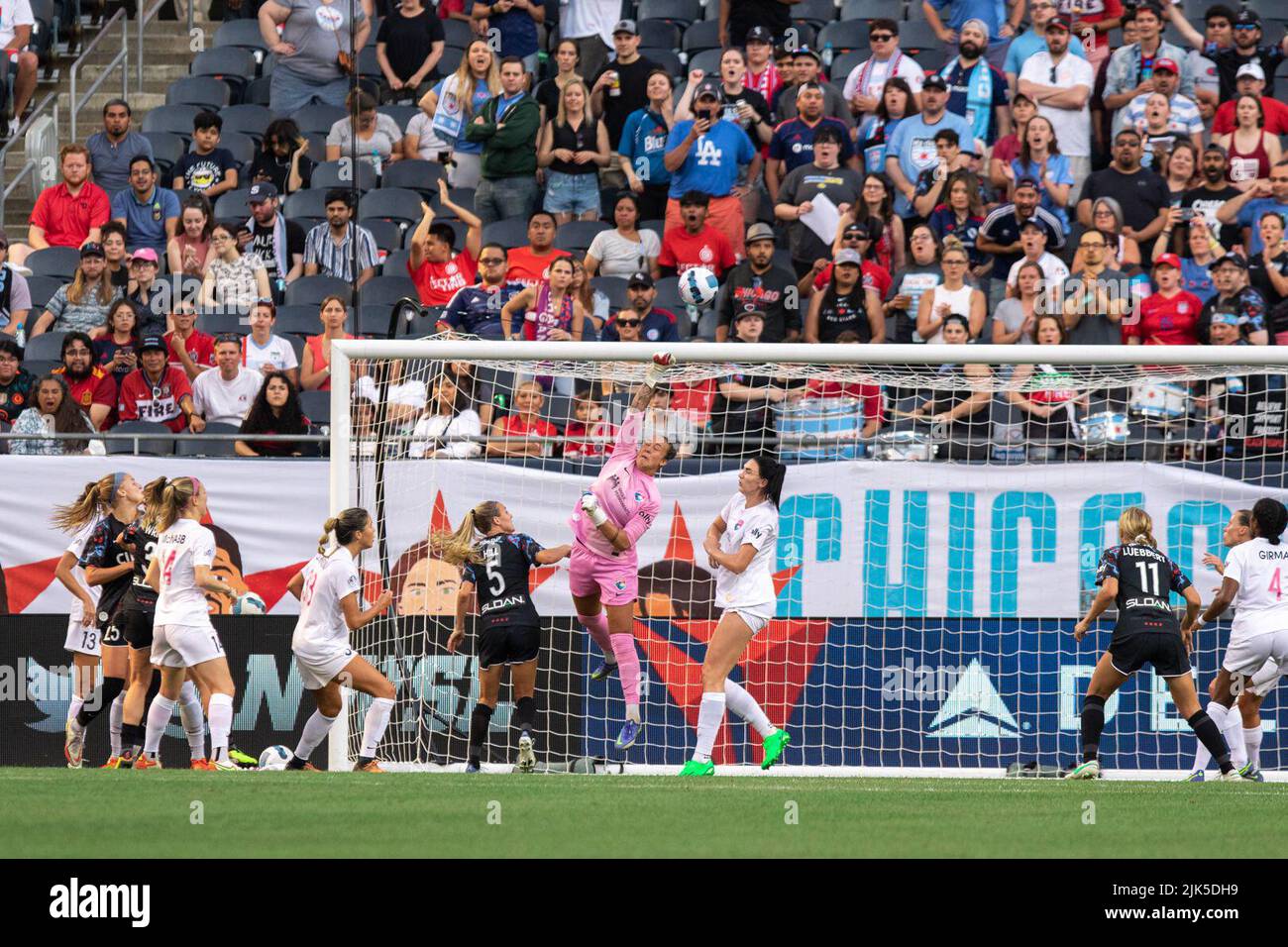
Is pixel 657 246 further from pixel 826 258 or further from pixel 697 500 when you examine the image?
pixel 697 500

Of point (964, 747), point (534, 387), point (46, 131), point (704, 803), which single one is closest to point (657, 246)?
point (534, 387)

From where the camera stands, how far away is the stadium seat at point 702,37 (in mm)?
19797

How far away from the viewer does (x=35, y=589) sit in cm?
1551

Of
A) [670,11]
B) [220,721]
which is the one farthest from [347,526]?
[670,11]

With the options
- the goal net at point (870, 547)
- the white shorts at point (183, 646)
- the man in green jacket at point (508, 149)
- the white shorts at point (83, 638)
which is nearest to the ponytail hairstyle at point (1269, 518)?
the goal net at point (870, 547)

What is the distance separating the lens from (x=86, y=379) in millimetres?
16641

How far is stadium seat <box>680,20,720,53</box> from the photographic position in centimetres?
1980

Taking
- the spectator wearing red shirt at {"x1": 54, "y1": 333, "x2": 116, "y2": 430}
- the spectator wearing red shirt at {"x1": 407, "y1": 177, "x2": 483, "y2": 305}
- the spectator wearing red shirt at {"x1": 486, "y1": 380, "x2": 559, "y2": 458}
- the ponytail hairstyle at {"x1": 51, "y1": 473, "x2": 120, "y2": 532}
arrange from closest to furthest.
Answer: the ponytail hairstyle at {"x1": 51, "y1": 473, "x2": 120, "y2": 532} → the spectator wearing red shirt at {"x1": 486, "y1": 380, "x2": 559, "y2": 458} → the spectator wearing red shirt at {"x1": 54, "y1": 333, "x2": 116, "y2": 430} → the spectator wearing red shirt at {"x1": 407, "y1": 177, "x2": 483, "y2": 305}

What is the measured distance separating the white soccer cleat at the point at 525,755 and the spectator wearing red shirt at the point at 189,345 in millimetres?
5537

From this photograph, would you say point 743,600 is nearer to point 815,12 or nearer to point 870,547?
point 870,547

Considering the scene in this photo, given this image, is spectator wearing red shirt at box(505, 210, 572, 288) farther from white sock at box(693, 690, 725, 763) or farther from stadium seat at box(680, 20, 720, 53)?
white sock at box(693, 690, 725, 763)

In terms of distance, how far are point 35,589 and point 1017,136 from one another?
31.5ft

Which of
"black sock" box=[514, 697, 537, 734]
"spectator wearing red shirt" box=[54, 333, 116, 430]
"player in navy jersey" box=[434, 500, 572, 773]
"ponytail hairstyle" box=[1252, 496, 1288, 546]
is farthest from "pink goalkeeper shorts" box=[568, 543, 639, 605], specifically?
"spectator wearing red shirt" box=[54, 333, 116, 430]

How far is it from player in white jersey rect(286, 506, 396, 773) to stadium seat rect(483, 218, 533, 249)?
18.6 feet
